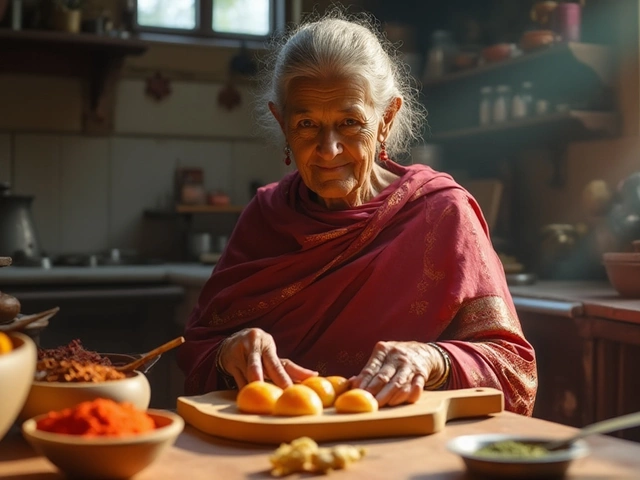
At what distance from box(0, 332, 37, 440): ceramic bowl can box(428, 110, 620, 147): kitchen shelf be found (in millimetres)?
2498

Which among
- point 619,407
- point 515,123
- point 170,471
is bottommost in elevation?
point 619,407

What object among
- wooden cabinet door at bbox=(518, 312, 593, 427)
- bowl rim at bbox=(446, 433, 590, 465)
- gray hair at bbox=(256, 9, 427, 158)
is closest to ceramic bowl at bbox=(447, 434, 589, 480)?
bowl rim at bbox=(446, 433, 590, 465)

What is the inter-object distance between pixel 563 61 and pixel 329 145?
1.61 meters

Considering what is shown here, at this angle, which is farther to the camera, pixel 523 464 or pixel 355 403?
pixel 355 403

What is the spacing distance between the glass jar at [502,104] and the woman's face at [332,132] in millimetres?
1627

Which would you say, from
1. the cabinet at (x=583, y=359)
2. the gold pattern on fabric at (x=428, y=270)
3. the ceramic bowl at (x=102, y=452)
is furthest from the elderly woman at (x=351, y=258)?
the ceramic bowl at (x=102, y=452)

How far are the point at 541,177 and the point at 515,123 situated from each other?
313 mm

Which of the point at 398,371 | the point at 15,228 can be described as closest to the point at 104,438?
the point at 398,371

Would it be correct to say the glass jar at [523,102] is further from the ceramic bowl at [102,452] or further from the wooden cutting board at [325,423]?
the ceramic bowl at [102,452]

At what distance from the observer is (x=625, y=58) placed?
10.2 feet

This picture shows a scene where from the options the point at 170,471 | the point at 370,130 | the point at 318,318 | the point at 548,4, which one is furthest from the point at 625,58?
the point at 170,471

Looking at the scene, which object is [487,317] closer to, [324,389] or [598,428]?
[324,389]

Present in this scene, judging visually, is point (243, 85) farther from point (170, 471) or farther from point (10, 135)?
point (170, 471)

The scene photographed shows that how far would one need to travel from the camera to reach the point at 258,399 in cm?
130
